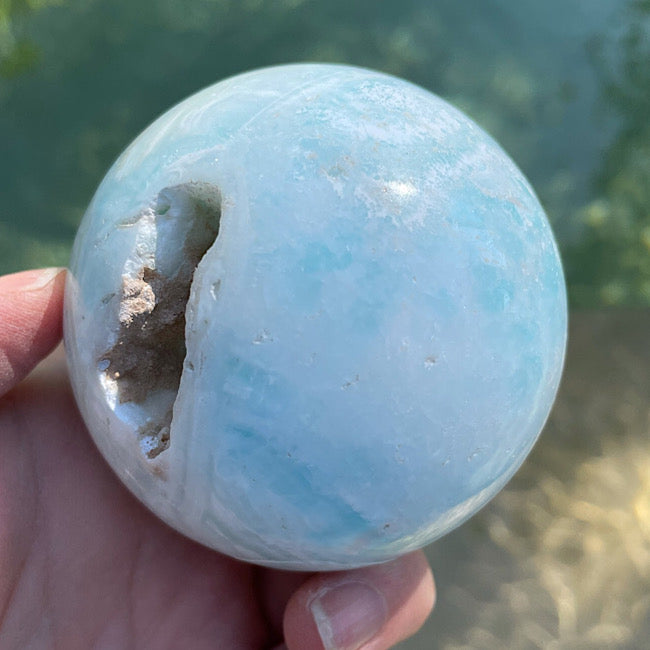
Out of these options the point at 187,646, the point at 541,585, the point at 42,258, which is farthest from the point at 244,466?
the point at 42,258

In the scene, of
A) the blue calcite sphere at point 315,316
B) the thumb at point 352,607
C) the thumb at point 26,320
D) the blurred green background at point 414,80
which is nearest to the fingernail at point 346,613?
the thumb at point 352,607

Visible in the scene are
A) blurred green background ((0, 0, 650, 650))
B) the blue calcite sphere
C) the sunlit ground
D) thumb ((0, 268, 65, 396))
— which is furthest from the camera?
blurred green background ((0, 0, 650, 650))

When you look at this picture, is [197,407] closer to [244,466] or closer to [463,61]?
[244,466]

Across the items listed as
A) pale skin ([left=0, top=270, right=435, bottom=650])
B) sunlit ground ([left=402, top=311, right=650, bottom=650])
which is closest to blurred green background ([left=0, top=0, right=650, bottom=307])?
sunlit ground ([left=402, top=311, right=650, bottom=650])

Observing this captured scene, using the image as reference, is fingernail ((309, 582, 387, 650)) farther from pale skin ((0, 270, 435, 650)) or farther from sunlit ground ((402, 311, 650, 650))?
sunlit ground ((402, 311, 650, 650))

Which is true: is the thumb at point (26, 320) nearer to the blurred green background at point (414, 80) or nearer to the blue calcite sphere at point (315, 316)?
the blue calcite sphere at point (315, 316)

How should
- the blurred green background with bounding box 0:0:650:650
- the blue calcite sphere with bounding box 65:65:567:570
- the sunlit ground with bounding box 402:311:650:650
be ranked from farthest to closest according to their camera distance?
the blurred green background with bounding box 0:0:650:650 → the sunlit ground with bounding box 402:311:650:650 → the blue calcite sphere with bounding box 65:65:567:570
